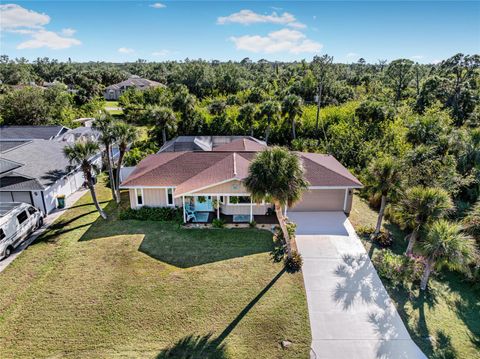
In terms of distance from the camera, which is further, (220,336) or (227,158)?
(227,158)

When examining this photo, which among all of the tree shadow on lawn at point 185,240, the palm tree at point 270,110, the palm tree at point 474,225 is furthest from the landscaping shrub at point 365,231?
the palm tree at point 270,110

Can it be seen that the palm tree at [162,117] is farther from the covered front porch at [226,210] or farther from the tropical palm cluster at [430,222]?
the tropical palm cluster at [430,222]

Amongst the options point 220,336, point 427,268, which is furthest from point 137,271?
point 427,268

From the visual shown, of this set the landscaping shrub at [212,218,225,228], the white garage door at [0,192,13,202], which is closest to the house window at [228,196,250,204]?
the landscaping shrub at [212,218,225,228]

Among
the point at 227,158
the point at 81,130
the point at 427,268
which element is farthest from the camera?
the point at 81,130

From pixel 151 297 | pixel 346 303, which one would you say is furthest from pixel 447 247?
pixel 151 297

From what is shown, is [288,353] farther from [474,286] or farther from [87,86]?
[87,86]

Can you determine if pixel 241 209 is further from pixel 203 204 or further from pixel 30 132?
pixel 30 132
